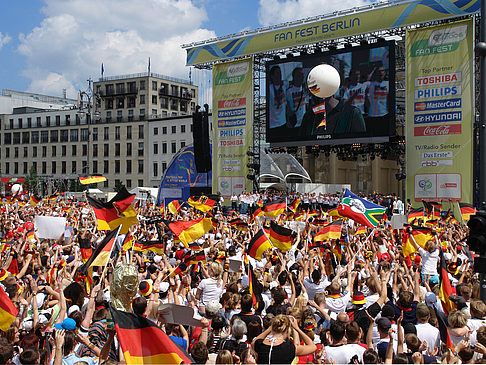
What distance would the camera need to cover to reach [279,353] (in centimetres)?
489

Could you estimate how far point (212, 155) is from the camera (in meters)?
37.0

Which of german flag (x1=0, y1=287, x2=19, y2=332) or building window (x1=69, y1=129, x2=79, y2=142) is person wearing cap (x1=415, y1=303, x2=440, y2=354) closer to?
german flag (x1=0, y1=287, x2=19, y2=332)

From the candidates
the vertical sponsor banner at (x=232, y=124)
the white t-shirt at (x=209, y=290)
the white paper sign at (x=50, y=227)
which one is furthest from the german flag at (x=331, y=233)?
the vertical sponsor banner at (x=232, y=124)

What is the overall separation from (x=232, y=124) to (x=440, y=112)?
543 inches

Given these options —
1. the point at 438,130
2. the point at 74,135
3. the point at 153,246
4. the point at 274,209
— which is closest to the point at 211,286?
the point at 153,246

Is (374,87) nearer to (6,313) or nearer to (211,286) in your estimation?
(211,286)

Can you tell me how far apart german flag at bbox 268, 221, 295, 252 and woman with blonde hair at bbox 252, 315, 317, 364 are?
607cm

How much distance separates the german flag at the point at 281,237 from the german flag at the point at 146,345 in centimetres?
684

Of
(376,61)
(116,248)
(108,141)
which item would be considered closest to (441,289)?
(116,248)

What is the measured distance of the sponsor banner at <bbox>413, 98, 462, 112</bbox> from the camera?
87.4 ft

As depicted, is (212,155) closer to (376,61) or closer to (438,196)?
(376,61)

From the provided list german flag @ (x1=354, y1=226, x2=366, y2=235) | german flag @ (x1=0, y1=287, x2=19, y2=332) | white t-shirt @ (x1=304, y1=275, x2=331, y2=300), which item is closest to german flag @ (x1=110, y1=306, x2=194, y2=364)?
german flag @ (x1=0, y1=287, x2=19, y2=332)

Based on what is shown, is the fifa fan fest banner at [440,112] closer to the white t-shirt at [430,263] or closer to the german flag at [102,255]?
the white t-shirt at [430,263]

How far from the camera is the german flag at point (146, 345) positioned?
4445 millimetres
